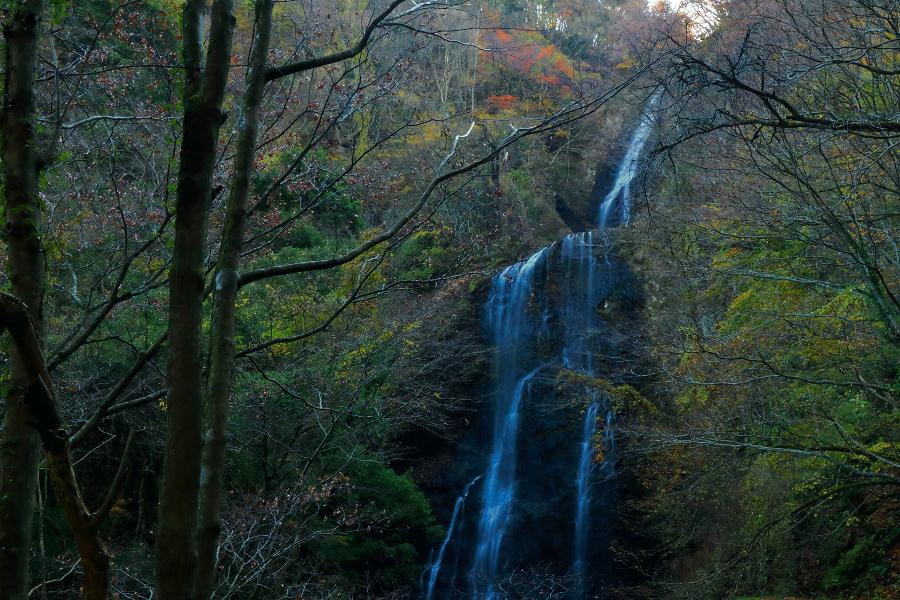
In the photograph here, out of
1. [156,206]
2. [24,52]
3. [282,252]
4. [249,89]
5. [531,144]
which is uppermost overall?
[531,144]

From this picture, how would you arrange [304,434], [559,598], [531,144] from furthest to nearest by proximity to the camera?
[531,144]
[559,598]
[304,434]

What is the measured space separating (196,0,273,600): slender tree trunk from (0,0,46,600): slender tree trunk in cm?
60

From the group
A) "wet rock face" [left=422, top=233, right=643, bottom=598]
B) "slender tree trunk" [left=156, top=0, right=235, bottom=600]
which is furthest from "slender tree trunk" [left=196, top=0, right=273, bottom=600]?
"wet rock face" [left=422, top=233, right=643, bottom=598]

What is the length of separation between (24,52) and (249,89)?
90cm

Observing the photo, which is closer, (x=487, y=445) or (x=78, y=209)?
(x=78, y=209)

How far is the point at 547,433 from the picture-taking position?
1641 centimetres

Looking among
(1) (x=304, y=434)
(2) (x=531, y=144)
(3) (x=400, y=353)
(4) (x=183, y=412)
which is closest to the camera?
(4) (x=183, y=412)

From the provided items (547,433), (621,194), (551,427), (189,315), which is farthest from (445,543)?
(189,315)

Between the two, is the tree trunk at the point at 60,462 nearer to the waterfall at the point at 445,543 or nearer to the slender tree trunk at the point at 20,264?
the slender tree trunk at the point at 20,264

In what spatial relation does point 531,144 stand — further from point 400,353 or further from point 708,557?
point 708,557

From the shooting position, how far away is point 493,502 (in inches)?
619

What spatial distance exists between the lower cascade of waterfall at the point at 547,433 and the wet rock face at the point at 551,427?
3cm

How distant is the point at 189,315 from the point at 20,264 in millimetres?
923

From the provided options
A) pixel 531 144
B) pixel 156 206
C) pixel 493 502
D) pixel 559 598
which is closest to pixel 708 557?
pixel 559 598
